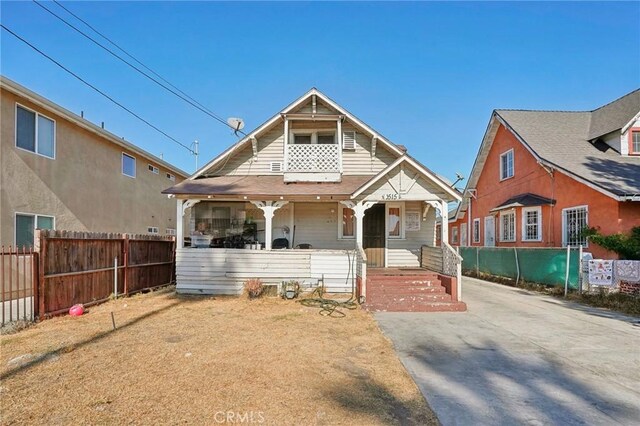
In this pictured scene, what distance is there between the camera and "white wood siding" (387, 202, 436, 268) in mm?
12711

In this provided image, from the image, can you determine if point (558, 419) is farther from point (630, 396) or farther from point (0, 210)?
point (0, 210)

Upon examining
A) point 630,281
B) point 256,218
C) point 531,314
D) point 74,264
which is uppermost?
point 256,218

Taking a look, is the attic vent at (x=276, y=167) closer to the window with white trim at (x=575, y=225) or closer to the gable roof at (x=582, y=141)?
the gable roof at (x=582, y=141)

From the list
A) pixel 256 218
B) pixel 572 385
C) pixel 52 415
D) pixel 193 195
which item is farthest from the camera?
pixel 256 218

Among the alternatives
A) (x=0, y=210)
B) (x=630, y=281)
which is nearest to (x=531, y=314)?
(x=630, y=281)

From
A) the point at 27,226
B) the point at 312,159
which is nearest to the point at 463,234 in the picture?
the point at 312,159

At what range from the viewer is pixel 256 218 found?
1316 centimetres

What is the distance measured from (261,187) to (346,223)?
3422mm

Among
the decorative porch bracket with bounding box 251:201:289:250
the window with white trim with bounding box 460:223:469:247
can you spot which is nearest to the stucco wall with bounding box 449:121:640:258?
the window with white trim with bounding box 460:223:469:247

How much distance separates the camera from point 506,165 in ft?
61.2

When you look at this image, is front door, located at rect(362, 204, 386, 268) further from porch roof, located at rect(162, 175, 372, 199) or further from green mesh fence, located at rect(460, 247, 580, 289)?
green mesh fence, located at rect(460, 247, 580, 289)

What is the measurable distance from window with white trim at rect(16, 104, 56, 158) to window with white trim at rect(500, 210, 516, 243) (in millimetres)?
19032

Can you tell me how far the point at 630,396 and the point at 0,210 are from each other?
13.4 metres
